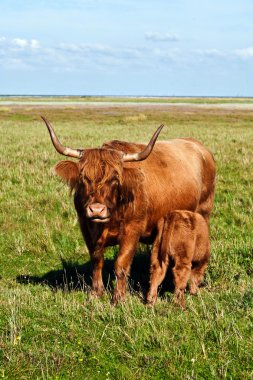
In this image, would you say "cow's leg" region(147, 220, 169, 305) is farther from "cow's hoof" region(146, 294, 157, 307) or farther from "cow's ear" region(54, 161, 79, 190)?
"cow's ear" region(54, 161, 79, 190)

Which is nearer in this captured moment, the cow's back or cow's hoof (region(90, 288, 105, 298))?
cow's hoof (region(90, 288, 105, 298))

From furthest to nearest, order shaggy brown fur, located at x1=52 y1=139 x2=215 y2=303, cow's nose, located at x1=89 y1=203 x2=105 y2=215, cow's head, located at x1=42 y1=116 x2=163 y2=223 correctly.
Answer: shaggy brown fur, located at x1=52 y1=139 x2=215 y2=303 → cow's head, located at x1=42 y1=116 x2=163 y2=223 → cow's nose, located at x1=89 y1=203 x2=105 y2=215

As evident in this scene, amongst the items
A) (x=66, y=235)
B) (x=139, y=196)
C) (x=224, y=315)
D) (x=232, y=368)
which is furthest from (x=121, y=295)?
(x=66, y=235)

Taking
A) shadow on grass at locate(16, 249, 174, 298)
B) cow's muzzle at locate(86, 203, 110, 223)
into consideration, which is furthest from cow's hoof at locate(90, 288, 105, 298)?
cow's muzzle at locate(86, 203, 110, 223)

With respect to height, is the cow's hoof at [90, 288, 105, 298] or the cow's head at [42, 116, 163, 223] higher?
the cow's head at [42, 116, 163, 223]

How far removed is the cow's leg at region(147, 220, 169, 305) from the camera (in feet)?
20.4

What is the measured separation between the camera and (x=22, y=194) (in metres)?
11.5

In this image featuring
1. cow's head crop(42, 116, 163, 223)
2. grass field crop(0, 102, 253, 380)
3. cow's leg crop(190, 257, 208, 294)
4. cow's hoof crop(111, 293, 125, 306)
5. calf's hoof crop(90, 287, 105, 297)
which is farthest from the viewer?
cow's leg crop(190, 257, 208, 294)

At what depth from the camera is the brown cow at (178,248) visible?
20.3 ft

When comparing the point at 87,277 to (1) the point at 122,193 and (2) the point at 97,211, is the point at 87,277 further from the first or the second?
(2) the point at 97,211

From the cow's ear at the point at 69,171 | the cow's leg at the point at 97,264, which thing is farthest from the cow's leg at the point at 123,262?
the cow's ear at the point at 69,171

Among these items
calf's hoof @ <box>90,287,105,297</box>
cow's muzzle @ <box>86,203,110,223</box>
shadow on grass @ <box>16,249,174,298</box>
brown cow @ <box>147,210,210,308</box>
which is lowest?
shadow on grass @ <box>16,249,174,298</box>

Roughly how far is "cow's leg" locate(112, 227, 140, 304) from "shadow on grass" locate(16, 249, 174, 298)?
613 millimetres

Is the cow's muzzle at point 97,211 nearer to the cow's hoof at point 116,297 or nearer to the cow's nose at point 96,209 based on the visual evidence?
the cow's nose at point 96,209
